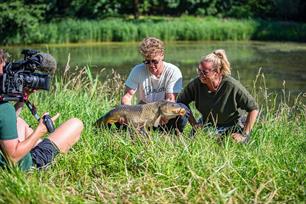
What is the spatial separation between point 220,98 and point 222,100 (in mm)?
23

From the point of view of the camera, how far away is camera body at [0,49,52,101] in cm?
335

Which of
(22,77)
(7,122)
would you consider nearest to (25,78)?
(22,77)

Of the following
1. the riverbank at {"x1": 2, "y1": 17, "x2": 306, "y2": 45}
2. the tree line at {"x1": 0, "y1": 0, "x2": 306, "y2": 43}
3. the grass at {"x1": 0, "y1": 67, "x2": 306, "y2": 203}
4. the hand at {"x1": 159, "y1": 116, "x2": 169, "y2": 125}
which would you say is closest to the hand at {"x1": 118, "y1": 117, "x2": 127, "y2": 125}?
the grass at {"x1": 0, "y1": 67, "x2": 306, "y2": 203}

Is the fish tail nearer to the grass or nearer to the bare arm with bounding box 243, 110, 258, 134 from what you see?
the grass

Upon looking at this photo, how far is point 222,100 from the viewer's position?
15.0 ft

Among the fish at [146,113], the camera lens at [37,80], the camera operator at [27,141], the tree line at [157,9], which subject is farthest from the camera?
the tree line at [157,9]

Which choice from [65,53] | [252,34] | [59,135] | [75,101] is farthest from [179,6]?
[59,135]

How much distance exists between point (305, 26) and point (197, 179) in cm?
1839

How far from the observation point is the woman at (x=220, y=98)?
4469mm

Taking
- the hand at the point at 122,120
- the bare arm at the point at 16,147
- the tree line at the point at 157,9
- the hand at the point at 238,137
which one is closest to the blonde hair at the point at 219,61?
the hand at the point at 238,137

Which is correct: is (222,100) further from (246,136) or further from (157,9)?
(157,9)

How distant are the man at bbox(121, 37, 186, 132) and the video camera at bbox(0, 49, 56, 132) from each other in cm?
117

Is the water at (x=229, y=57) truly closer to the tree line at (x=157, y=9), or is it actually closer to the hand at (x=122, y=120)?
the tree line at (x=157, y=9)

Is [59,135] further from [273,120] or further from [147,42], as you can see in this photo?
[273,120]
